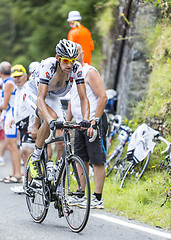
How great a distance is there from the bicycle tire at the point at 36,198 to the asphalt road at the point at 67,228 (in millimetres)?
98

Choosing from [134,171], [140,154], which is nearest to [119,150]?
[134,171]

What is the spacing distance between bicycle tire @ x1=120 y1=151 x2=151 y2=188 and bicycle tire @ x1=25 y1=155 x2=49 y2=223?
6.07ft

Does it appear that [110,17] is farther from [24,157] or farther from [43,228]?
[43,228]

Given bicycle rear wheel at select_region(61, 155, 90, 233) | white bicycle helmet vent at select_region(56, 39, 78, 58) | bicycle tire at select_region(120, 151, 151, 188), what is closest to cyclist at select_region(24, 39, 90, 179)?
white bicycle helmet vent at select_region(56, 39, 78, 58)

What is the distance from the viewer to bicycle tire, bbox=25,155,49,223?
5941 millimetres

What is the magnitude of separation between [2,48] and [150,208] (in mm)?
29650

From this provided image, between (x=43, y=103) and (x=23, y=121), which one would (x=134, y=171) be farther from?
(x=43, y=103)

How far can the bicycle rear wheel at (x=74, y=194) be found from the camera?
528 centimetres

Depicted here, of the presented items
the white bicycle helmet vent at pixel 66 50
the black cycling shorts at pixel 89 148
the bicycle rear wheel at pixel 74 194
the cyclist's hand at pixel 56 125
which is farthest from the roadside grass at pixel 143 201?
the white bicycle helmet vent at pixel 66 50

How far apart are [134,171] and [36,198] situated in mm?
2277

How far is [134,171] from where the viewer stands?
26.5 ft

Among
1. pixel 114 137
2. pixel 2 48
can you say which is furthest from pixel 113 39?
pixel 2 48

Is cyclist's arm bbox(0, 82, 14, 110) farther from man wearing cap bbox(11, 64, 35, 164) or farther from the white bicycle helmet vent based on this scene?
the white bicycle helmet vent

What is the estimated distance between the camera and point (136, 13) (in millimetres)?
11062
